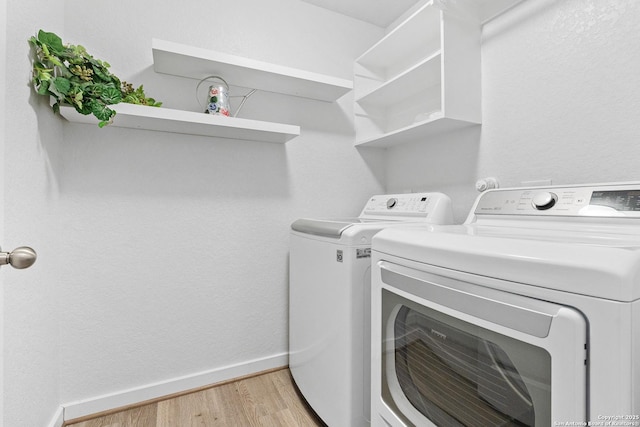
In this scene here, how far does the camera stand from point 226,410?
1.49 metres

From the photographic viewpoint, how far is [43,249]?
1223mm

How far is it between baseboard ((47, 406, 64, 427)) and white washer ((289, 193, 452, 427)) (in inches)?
42.2

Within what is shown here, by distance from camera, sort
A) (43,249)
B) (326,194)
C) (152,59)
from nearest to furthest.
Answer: (43,249)
(152,59)
(326,194)

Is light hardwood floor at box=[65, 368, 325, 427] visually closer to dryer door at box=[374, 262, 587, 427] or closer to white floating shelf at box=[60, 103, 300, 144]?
dryer door at box=[374, 262, 587, 427]

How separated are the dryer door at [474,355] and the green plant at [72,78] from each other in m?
1.25

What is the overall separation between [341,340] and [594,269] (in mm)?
888

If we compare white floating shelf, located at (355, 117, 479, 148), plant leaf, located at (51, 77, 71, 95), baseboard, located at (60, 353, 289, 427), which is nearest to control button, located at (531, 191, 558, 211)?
white floating shelf, located at (355, 117, 479, 148)

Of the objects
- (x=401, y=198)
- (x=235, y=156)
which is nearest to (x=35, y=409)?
(x=235, y=156)

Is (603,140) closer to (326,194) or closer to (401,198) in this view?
(401,198)

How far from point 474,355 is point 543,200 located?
696mm

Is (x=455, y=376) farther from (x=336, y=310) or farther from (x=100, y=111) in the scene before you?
(x=100, y=111)

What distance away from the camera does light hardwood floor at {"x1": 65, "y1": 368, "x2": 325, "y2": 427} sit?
1.41 metres

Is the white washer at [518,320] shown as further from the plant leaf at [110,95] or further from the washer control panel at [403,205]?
the plant leaf at [110,95]

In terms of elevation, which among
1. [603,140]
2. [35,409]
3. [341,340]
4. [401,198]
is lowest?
[35,409]
